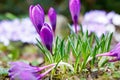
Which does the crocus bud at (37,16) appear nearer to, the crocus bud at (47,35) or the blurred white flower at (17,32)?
the crocus bud at (47,35)

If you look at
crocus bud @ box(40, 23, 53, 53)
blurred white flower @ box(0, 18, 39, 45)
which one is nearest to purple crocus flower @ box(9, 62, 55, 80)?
crocus bud @ box(40, 23, 53, 53)

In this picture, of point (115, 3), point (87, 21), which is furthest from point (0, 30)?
point (115, 3)

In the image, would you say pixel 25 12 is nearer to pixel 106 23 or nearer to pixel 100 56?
pixel 106 23

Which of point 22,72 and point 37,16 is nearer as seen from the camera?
point 22,72

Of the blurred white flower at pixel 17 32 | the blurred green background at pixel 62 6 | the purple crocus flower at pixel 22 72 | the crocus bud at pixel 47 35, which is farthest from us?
the blurred green background at pixel 62 6

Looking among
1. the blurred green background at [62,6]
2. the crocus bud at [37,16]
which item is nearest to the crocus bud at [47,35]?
the crocus bud at [37,16]

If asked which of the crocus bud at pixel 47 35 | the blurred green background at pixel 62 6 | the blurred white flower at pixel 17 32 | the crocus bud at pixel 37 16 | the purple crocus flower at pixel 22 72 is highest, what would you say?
the blurred green background at pixel 62 6

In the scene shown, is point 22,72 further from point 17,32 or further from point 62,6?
point 62,6

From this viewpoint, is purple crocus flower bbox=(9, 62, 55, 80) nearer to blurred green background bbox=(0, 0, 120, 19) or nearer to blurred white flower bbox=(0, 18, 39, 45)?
blurred white flower bbox=(0, 18, 39, 45)

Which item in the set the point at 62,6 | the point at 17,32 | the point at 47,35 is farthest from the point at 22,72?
the point at 62,6
